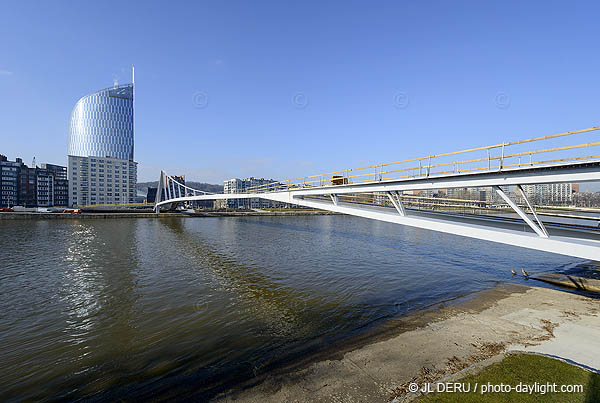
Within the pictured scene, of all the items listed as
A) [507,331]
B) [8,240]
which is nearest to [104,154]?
[8,240]

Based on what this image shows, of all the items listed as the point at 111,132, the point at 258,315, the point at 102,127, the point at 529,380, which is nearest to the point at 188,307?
the point at 258,315

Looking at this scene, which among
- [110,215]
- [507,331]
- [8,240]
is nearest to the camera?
[507,331]

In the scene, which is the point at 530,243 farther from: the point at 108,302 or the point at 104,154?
the point at 104,154

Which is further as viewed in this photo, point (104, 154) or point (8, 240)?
point (104, 154)

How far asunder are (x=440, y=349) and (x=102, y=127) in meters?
193

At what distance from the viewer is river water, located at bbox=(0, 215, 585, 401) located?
7.48 metres

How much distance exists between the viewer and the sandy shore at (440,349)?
6.42 meters

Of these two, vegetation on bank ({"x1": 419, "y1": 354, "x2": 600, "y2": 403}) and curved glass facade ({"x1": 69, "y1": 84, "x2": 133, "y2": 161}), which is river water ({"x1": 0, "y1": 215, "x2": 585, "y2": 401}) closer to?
vegetation on bank ({"x1": 419, "y1": 354, "x2": 600, "y2": 403})

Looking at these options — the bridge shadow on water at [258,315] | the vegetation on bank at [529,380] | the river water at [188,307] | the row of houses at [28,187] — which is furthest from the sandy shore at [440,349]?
the row of houses at [28,187]

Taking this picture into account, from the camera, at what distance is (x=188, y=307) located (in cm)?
1241

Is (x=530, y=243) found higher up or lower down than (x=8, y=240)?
higher up

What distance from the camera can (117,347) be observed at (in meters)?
8.95

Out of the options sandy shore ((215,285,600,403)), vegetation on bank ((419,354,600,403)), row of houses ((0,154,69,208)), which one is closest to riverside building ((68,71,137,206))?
row of houses ((0,154,69,208))

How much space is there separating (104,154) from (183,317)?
17773 centimetres
